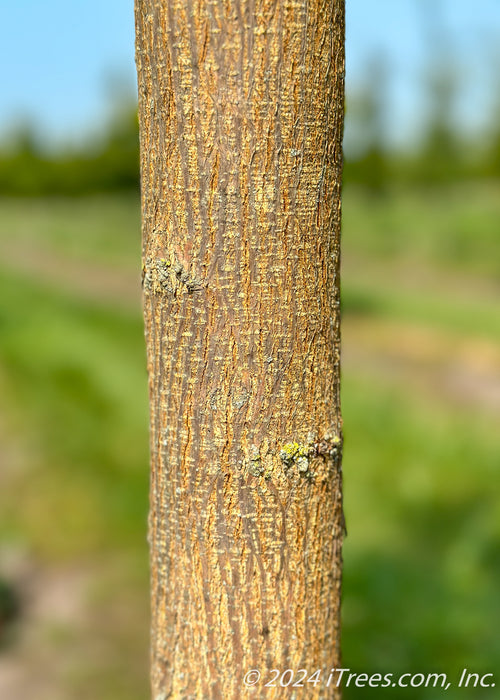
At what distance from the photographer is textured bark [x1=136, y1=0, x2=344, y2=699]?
118cm

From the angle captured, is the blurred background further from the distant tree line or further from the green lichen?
the distant tree line
